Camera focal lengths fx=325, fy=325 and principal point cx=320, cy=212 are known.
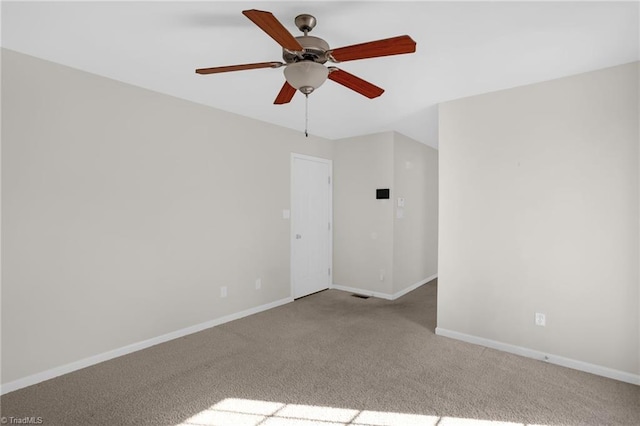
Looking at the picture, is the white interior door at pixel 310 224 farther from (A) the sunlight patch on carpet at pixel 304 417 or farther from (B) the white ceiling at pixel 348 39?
(A) the sunlight patch on carpet at pixel 304 417

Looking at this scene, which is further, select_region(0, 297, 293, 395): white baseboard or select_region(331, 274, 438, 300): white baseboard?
select_region(331, 274, 438, 300): white baseboard

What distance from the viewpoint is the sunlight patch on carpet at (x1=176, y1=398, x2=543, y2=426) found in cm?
203

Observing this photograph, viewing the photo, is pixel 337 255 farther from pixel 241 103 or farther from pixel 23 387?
pixel 23 387

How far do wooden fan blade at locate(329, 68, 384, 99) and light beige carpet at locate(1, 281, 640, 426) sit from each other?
84.4 inches

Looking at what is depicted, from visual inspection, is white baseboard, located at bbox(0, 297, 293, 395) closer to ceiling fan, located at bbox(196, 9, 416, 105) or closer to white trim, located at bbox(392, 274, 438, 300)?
white trim, located at bbox(392, 274, 438, 300)

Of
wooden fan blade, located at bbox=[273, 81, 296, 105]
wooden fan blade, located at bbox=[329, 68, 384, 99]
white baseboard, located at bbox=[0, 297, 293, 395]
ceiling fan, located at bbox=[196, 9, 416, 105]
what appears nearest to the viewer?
ceiling fan, located at bbox=[196, 9, 416, 105]

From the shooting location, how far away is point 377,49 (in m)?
1.64

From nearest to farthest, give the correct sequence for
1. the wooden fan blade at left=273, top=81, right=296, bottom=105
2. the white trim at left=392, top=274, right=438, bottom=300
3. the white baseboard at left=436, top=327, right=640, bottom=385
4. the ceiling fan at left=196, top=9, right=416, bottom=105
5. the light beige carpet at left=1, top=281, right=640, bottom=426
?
1. the ceiling fan at left=196, top=9, right=416, bottom=105
2. the light beige carpet at left=1, top=281, right=640, bottom=426
3. the wooden fan blade at left=273, top=81, right=296, bottom=105
4. the white baseboard at left=436, top=327, right=640, bottom=385
5. the white trim at left=392, top=274, right=438, bottom=300

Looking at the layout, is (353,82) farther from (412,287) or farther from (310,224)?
(412,287)

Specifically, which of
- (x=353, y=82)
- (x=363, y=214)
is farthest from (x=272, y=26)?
(x=363, y=214)

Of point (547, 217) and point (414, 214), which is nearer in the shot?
point (547, 217)

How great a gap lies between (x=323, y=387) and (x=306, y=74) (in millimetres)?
2170

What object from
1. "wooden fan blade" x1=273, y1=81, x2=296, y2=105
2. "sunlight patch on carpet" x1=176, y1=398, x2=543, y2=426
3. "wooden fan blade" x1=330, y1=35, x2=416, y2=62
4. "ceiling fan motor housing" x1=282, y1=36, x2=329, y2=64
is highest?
"ceiling fan motor housing" x1=282, y1=36, x2=329, y2=64

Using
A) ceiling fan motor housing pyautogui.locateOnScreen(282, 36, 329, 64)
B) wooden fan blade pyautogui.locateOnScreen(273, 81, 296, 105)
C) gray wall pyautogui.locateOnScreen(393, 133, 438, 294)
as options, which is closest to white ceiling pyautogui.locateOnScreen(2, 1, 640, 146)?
ceiling fan motor housing pyautogui.locateOnScreen(282, 36, 329, 64)
